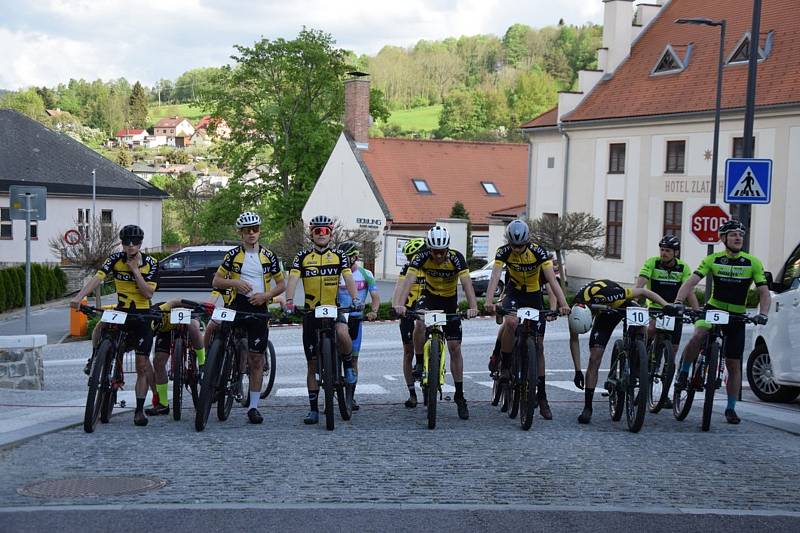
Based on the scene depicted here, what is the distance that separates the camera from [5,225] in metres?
60.9

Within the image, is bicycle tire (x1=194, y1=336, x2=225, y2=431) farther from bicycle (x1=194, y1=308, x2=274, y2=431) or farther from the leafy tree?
the leafy tree

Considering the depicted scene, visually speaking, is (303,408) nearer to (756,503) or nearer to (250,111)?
(756,503)

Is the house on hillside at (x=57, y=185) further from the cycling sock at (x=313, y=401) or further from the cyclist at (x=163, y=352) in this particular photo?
the cycling sock at (x=313, y=401)

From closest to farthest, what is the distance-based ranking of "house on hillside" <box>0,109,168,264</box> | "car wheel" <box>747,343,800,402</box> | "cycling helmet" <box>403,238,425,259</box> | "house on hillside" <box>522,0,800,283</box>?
"cycling helmet" <box>403,238,425,259</box> < "car wheel" <box>747,343,800,402</box> < "house on hillside" <box>522,0,800,283</box> < "house on hillside" <box>0,109,168,264</box>

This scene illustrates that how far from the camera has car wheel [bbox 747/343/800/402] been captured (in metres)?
13.7

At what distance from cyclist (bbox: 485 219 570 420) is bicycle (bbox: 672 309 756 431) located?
1.33 metres

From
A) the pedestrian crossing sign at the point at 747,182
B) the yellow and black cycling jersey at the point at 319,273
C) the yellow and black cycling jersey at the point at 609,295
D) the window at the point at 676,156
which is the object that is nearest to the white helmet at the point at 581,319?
the yellow and black cycling jersey at the point at 609,295

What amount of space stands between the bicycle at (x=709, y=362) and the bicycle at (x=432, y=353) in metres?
2.32

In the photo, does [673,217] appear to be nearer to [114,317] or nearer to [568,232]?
[568,232]

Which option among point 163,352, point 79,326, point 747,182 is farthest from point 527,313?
point 79,326

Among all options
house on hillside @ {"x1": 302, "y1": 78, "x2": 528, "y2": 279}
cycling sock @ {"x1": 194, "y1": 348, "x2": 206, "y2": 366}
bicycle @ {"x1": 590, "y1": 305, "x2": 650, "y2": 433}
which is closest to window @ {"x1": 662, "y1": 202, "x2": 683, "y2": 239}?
house on hillside @ {"x1": 302, "y1": 78, "x2": 528, "y2": 279}

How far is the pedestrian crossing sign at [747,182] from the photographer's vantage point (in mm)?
15219

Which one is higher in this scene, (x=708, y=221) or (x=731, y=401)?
(x=708, y=221)

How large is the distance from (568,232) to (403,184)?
17830 millimetres
